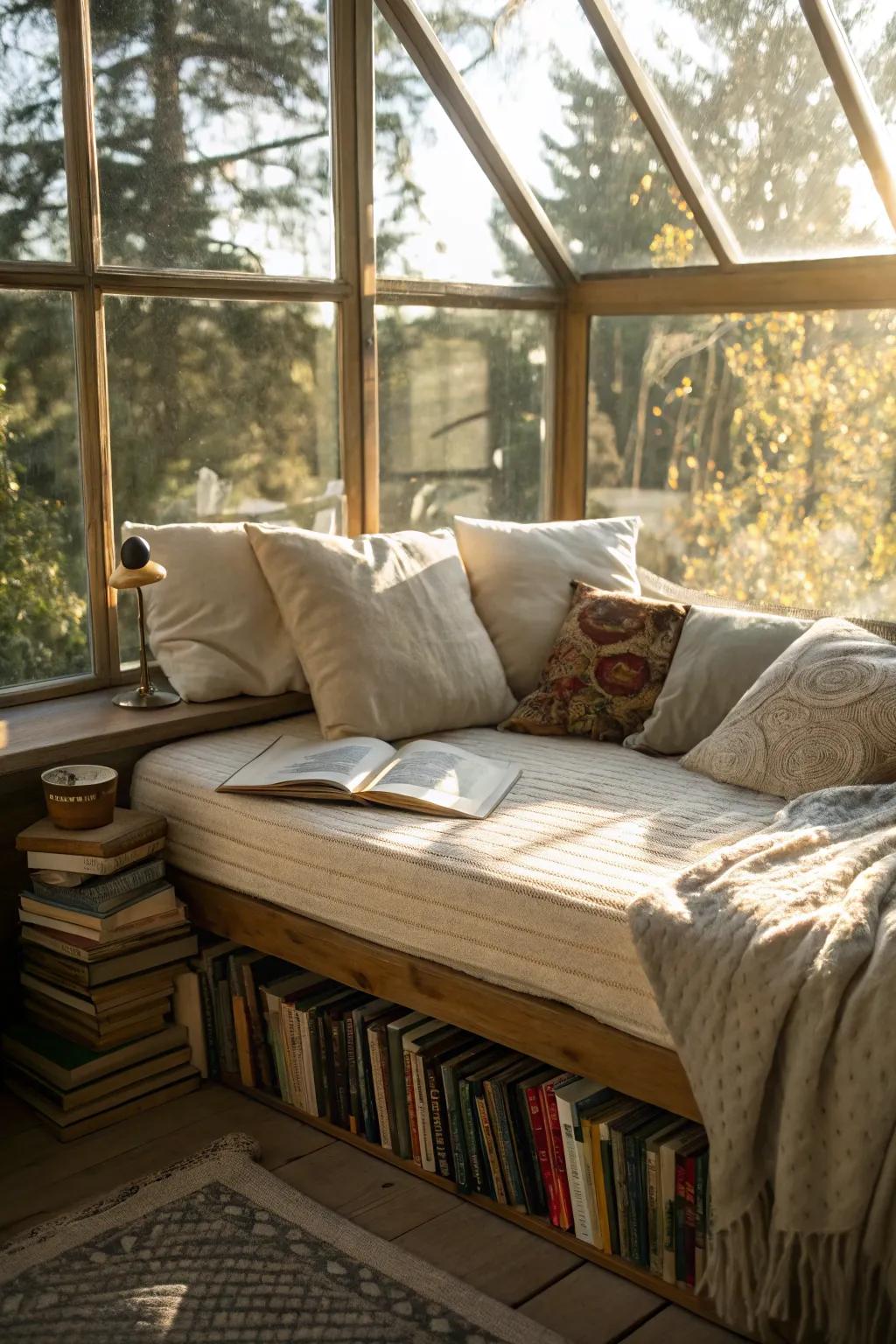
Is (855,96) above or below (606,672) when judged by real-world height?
above

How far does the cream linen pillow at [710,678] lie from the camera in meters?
2.95

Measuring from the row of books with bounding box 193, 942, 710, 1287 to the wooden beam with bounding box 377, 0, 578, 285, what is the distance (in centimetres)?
216

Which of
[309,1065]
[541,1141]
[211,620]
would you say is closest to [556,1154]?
[541,1141]

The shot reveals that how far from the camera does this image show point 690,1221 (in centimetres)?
208

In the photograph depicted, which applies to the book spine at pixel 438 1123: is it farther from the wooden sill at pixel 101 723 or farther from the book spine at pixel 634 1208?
the wooden sill at pixel 101 723

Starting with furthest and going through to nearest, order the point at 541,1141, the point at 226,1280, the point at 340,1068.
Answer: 1. the point at 340,1068
2. the point at 541,1141
3. the point at 226,1280

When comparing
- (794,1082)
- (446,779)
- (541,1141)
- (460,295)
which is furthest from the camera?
(460,295)

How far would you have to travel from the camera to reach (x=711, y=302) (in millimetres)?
3646

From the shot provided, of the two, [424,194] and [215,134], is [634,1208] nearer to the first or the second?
[215,134]

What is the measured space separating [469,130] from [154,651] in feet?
5.34

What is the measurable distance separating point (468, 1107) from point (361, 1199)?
0.84 feet

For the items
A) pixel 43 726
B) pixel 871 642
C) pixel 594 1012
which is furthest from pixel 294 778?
pixel 871 642

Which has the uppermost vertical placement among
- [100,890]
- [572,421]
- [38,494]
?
[572,421]

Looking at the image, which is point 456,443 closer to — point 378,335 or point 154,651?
point 378,335
